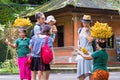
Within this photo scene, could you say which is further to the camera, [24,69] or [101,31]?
[24,69]

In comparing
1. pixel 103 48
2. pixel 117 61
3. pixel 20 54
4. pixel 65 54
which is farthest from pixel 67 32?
pixel 103 48

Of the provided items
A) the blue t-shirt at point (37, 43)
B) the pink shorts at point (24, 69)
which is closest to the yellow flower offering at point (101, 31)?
the blue t-shirt at point (37, 43)

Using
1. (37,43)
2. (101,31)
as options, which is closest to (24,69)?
(37,43)

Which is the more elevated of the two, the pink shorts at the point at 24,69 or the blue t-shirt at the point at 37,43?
the blue t-shirt at the point at 37,43

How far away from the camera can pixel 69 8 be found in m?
22.6

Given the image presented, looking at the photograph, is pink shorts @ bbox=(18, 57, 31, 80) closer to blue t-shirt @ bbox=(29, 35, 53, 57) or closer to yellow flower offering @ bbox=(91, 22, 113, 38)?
blue t-shirt @ bbox=(29, 35, 53, 57)

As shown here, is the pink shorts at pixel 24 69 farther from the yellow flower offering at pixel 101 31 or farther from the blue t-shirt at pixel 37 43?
the yellow flower offering at pixel 101 31

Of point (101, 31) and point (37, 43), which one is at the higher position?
point (101, 31)

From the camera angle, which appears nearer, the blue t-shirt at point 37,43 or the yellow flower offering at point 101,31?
the yellow flower offering at point 101,31

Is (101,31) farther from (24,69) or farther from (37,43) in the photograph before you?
(24,69)

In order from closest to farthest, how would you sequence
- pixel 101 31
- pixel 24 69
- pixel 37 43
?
pixel 101 31 < pixel 37 43 < pixel 24 69

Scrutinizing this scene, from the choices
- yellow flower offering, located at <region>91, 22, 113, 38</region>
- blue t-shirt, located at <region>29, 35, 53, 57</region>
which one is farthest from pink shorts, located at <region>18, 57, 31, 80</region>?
yellow flower offering, located at <region>91, 22, 113, 38</region>

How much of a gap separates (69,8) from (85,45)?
13.3 metres

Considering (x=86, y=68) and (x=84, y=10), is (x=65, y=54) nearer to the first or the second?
(x=84, y=10)
